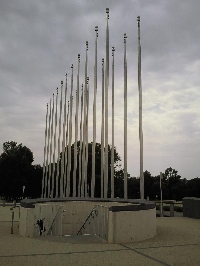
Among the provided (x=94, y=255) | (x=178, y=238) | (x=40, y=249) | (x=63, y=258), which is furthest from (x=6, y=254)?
(x=178, y=238)

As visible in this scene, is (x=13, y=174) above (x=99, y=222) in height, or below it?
above

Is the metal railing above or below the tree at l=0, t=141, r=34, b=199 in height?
below

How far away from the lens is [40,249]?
9.61 m

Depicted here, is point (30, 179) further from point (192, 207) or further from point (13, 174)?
point (192, 207)

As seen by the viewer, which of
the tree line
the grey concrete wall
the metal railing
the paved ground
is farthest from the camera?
the tree line

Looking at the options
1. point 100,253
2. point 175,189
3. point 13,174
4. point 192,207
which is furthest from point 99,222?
point 175,189

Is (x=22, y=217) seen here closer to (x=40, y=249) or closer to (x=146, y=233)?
(x=40, y=249)

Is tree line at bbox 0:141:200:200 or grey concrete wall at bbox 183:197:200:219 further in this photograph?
tree line at bbox 0:141:200:200

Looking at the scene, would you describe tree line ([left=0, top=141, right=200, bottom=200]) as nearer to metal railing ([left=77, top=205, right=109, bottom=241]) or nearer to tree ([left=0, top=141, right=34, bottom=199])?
tree ([left=0, top=141, right=34, bottom=199])

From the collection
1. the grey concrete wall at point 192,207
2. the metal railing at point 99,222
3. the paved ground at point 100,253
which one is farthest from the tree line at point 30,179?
the paved ground at point 100,253

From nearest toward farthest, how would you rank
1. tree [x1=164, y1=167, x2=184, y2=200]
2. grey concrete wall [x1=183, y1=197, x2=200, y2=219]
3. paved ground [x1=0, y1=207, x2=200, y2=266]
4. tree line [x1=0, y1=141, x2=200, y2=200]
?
paved ground [x1=0, y1=207, x2=200, y2=266] < grey concrete wall [x1=183, y1=197, x2=200, y2=219] < tree line [x1=0, y1=141, x2=200, y2=200] < tree [x1=164, y1=167, x2=184, y2=200]

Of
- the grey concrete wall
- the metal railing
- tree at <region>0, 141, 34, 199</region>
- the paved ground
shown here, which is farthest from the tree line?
the paved ground

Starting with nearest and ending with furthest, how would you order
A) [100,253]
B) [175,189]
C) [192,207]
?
1. [100,253]
2. [192,207]
3. [175,189]

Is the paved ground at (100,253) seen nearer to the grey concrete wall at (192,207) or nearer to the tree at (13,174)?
the grey concrete wall at (192,207)
